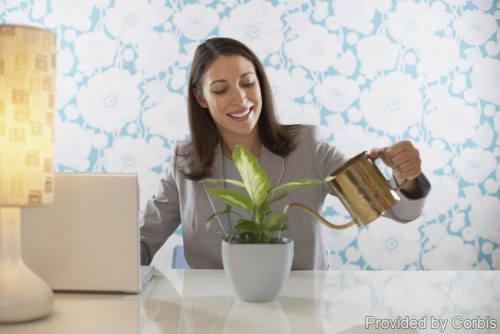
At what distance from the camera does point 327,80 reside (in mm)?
3373

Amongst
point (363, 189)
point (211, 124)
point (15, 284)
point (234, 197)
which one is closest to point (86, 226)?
point (15, 284)

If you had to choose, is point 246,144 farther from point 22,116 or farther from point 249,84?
point 22,116

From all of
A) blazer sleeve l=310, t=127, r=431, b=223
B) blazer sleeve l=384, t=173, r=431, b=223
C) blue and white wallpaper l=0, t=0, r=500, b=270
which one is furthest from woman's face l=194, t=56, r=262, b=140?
blue and white wallpaper l=0, t=0, r=500, b=270

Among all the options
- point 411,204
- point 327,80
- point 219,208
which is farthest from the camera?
point 327,80

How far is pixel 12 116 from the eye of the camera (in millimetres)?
916

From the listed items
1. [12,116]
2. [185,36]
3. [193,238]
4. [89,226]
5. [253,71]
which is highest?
[185,36]

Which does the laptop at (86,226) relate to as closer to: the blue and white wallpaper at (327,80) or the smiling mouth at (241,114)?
the smiling mouth at (241,114)

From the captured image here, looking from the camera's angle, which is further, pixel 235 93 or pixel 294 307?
pixel 235 93

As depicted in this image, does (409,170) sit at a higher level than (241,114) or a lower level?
lower

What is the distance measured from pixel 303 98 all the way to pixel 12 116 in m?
2.58

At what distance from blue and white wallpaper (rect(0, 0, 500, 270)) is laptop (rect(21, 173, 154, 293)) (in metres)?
2.22

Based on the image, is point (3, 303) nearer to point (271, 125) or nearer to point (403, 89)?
point (271, 125)

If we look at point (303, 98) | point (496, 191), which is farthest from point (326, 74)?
point (496, 191)

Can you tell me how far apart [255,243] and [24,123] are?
0.46 meters
